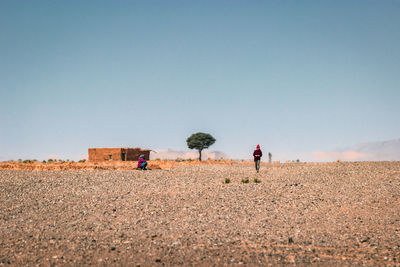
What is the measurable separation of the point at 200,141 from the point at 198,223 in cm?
7482

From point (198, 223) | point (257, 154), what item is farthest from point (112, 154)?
point (198, 223)

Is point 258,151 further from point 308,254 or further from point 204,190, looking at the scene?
point 308,254

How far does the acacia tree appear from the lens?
3499 inches

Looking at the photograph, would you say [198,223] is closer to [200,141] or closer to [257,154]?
[257,154]

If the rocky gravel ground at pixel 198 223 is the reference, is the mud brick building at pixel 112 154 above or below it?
above

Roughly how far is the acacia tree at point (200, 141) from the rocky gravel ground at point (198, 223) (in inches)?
2581

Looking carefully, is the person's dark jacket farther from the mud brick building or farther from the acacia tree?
the acacia tree

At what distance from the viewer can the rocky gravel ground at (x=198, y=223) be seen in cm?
1061

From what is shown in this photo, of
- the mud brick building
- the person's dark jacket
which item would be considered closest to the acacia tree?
the mud brick building

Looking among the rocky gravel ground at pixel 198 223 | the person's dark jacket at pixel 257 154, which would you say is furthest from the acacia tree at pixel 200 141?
the rocky gravel ground at pixel 198 223

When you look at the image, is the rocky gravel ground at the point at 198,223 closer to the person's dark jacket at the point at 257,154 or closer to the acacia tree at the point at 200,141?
the person's dark jacket at the point at 257,154

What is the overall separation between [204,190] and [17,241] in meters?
10.2

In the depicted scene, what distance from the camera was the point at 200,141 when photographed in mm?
88688

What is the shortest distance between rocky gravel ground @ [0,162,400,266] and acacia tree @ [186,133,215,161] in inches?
2581
